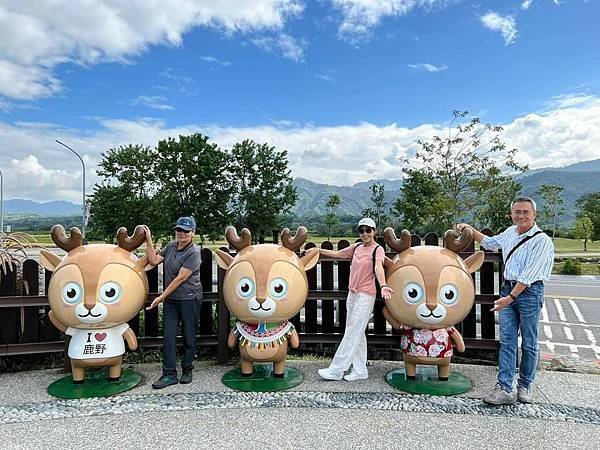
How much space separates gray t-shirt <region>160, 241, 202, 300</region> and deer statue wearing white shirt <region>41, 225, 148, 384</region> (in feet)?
1.01

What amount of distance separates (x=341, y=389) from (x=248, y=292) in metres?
1.32

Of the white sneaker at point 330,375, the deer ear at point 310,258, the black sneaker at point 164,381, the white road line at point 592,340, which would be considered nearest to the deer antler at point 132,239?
the black sneaker at point 164,381

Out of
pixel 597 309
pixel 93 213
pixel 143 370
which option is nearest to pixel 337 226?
pixel 93 213

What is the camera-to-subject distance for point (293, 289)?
4.59 metres

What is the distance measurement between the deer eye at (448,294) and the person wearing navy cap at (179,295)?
94.2 inches

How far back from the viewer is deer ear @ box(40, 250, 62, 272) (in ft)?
15.5

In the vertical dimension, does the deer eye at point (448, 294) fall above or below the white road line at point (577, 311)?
above

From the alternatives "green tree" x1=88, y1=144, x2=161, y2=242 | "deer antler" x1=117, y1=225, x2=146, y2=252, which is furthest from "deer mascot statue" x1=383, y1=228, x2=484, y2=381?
"green tree" x1=88, y1=144, x2=161, y2=242

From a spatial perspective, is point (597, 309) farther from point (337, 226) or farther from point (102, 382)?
point (337, 226)

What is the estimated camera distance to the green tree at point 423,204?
25.0m

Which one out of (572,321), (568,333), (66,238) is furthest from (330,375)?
(572,321)

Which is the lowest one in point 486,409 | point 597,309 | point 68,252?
point 597,309

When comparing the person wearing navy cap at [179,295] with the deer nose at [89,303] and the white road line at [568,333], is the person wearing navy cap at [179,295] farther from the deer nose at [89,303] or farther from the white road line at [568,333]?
the white road line at [568,333]

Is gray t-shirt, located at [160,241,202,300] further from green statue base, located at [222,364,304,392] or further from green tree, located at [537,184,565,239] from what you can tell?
green tree, located at [537,184,565,239]
